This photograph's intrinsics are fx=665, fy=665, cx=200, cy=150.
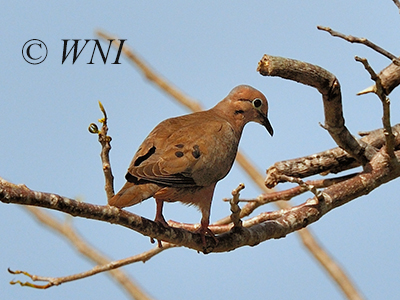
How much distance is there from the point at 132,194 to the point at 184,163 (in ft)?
2.89

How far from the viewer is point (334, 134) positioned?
668cm

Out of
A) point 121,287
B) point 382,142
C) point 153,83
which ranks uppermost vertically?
point 153,83

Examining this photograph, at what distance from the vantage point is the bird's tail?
5.06m

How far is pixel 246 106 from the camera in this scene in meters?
7.39

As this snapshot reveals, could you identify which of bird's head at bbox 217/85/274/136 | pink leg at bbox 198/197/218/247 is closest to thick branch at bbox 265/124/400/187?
bird's head at bbox 217/85/274/136

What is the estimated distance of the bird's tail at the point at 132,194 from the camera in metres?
5.06

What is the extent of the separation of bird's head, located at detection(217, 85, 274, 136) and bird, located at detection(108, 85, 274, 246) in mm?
183

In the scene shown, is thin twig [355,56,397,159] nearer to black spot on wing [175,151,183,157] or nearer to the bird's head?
the bird's head

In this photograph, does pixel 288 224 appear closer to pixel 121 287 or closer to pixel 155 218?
pixel 155 218

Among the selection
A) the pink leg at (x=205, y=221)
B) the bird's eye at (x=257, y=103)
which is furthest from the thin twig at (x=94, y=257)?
the bird's eye at (x=257, y=103)

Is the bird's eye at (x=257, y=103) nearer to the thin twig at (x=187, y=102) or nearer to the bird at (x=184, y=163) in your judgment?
the bird at (x=184, y=163)

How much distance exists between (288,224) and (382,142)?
200 cm

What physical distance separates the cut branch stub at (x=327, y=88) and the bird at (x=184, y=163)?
104 cm

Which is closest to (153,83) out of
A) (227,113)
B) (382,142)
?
(227,113)
